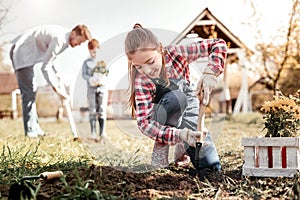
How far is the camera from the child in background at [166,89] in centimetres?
241

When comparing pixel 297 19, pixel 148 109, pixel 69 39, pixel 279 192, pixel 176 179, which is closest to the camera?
pixel 279 192

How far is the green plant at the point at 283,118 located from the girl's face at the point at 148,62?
559mm

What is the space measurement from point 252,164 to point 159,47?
0.72m

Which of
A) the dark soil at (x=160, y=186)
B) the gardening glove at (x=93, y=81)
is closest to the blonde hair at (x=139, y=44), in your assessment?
the dark soil at (x=160, y=186)

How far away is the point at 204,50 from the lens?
103 inches

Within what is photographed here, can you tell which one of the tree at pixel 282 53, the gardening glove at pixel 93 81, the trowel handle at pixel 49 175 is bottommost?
the trowel handle at pixel 49 175

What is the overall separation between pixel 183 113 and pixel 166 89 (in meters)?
0.15

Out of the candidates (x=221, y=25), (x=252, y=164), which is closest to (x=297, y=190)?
(x=252, y=164)

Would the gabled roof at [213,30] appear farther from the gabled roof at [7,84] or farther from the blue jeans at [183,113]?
the gabled roof at [7,84]

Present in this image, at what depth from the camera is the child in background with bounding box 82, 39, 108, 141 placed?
4629 mm

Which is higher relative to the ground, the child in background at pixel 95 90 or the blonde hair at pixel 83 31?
the blonde hair at pixel 83 31

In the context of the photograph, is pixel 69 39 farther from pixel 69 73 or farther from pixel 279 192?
→ pixel 279 192

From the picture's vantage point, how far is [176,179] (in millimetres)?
2311

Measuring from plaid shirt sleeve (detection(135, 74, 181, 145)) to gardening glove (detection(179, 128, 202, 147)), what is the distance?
36 millimetres
